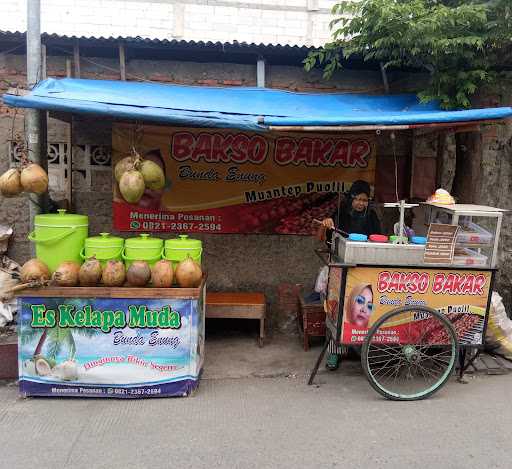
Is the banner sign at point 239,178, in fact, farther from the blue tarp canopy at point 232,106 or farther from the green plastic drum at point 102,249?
the green plastic drum at point 102,249

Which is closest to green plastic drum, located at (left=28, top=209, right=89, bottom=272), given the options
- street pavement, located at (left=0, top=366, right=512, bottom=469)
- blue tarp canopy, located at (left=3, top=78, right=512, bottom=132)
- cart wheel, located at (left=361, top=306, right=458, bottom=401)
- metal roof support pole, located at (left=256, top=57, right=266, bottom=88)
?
blue tarp canopy, located at (left=3, top=78, right=512, bottom=132)

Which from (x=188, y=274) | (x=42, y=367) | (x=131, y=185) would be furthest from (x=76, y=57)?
(x=42, y=367)

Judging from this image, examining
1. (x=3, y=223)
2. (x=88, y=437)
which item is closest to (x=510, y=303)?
(x=88, y=437)

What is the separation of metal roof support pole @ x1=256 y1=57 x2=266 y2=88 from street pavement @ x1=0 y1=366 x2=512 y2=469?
11.7ft

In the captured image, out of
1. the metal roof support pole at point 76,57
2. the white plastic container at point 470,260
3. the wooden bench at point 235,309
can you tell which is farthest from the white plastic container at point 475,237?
the metal roof support pole at point 76,57

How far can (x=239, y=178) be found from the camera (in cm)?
553

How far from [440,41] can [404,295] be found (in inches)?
106

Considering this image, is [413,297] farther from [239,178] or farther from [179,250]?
[239,178]

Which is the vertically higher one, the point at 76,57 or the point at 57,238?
the point at 76,57

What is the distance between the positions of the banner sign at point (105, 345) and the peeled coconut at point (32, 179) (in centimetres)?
97

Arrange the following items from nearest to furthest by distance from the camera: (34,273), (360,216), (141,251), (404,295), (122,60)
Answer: (34,273)
(404,295)
(141,251)
(360,216)
(122,60)

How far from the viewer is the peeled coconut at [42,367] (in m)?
3.71

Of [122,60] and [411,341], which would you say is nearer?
[411,341]

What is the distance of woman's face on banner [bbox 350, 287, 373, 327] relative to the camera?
3771 millimetres
